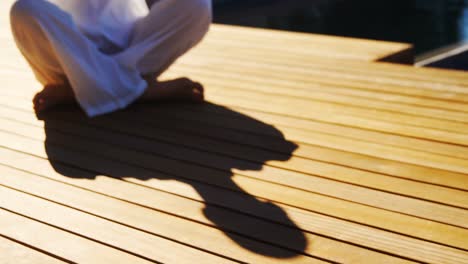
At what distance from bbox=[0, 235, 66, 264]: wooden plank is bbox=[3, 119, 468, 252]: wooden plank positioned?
425mm

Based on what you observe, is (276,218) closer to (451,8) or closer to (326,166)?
(326,166)

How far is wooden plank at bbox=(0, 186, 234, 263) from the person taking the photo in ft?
4.96

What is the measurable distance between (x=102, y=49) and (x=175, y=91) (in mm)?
302

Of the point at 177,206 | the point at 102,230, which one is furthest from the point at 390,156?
the point at 102,230

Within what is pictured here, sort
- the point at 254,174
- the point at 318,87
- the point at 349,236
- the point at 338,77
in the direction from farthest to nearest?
the point at 338,77
the point at 318,87
the point at 254,174
the point at 349,236

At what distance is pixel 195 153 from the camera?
210 centimetres

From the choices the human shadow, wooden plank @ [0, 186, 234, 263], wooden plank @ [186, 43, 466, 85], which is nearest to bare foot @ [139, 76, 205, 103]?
the human shadow

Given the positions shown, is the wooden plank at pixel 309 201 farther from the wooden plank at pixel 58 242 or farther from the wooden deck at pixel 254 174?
the wooden plank at pixel 58 242

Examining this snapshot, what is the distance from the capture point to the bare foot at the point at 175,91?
259cm

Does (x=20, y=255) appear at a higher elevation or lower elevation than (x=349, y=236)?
lower

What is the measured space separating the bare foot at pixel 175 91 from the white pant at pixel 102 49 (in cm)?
4

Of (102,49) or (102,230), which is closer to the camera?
(102,230)

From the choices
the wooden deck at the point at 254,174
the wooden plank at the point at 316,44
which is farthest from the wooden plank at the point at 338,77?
the wooden plank at the point at 316,44

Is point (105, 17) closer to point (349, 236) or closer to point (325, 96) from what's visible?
point (325, 96)
